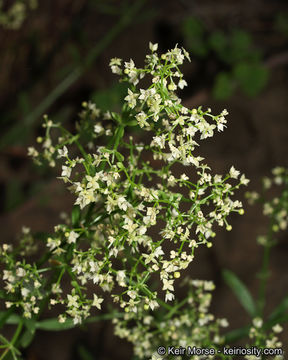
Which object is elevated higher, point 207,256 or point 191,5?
point 191,5

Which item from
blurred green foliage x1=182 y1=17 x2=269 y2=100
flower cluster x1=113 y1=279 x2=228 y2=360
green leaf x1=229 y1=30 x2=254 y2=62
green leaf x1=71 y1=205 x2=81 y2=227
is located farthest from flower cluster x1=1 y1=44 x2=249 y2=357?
green leaf x1=229 y1=30 x2=254 y2=62

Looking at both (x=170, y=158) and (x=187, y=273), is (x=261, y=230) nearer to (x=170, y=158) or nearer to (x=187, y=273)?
(x=187, y=273)

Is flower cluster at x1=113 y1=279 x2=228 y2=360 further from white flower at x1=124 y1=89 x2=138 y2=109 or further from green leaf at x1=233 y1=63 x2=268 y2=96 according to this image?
green leaf at x1=233 y1=63 x2=268 y2=96

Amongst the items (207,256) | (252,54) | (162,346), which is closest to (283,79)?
(252,54)

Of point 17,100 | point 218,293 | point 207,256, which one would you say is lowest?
point 218,293

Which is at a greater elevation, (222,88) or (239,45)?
(239,45)

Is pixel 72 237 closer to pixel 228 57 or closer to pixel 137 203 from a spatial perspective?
pixel 137 203

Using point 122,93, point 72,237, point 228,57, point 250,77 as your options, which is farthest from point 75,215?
point 228,57

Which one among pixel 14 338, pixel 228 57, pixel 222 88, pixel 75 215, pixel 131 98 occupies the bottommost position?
pixel 14 338
